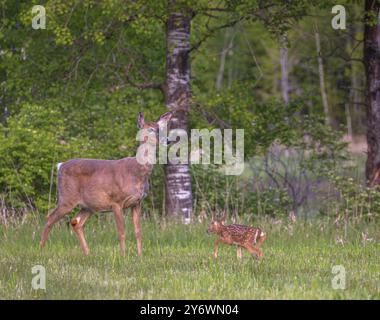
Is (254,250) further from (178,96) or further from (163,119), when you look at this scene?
(178,96)

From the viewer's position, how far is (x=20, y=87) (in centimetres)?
1716

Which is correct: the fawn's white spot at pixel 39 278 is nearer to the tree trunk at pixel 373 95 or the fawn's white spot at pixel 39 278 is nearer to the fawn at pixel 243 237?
the fawn at pixel 243 237

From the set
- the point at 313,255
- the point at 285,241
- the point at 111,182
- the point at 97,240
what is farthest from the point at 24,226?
the point at 313,255

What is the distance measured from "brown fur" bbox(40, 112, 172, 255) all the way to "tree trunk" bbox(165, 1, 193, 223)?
4198mm

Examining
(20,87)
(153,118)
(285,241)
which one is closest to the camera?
(285,241)

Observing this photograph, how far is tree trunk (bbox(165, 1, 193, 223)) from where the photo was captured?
1576 cm

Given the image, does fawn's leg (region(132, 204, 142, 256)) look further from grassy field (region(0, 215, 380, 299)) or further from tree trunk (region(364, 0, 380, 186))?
tree trunk (region(364, 0, 380, 186))

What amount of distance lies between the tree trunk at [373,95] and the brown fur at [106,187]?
657cm

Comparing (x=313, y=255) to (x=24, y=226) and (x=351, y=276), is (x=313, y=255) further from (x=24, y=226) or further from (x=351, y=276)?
(x=24, y=226)

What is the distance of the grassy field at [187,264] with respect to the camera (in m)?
8.26

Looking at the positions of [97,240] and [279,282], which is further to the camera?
[97,240]

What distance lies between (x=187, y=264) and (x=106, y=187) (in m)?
1.79

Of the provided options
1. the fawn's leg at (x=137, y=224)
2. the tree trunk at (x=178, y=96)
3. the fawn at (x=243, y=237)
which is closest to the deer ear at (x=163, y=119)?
the fawn's leg at (x=137, y=224)
